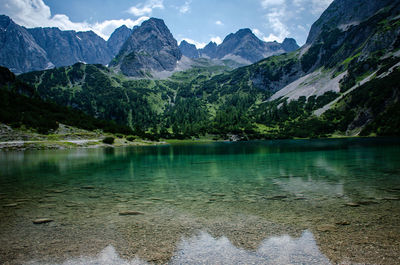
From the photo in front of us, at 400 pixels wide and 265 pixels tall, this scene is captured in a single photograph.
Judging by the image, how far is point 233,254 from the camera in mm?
10680

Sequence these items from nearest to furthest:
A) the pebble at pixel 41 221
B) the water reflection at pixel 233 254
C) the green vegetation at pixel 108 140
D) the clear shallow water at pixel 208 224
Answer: the water reflection at pixel 233 254 → the clear shallow water at pixel 208 224 → the pebble at pixel 41 221 → the green vegetation at pixel 108 140

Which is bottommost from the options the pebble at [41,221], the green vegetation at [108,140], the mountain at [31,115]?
the pebble at [41,221]

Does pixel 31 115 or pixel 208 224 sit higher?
pixel 31 115

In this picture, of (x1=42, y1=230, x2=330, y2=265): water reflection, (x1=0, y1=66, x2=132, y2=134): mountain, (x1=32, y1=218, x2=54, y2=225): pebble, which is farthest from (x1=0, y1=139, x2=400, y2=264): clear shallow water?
(x1=0, y1=66, x2=132, y2=134): mountain

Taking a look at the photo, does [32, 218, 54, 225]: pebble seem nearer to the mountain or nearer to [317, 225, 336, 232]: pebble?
[317, 225, 336, 232]: pebble

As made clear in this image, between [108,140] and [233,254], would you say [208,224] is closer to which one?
[233,254]

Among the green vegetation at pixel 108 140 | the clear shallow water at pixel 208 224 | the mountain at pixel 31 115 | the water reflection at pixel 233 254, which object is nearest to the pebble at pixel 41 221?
the clear shallow water at pixel 208 224

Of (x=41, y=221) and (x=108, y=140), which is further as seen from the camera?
(x=108, y=140)

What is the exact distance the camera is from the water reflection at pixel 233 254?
10.1m

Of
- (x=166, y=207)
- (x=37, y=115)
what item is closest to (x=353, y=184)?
(x=166, y=207)

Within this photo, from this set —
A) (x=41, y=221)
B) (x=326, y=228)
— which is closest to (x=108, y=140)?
(x=41, y=221)

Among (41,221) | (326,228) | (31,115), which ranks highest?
(31,115)

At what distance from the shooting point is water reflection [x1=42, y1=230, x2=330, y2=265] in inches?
396

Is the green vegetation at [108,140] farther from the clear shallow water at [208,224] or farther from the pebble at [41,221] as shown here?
the pebble at [41,221]
